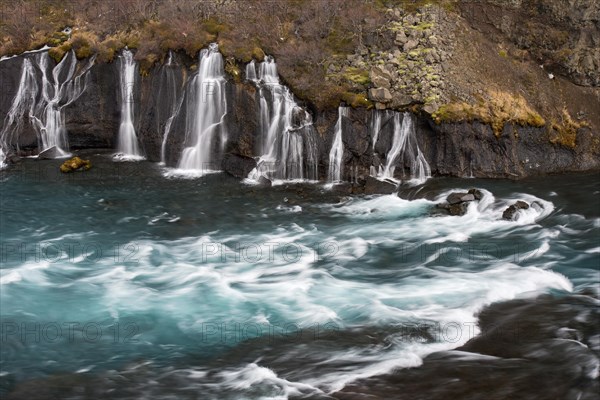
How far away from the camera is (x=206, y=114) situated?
25047mm

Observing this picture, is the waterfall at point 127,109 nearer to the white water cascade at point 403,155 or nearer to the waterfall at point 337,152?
the waterfall at point 337,152

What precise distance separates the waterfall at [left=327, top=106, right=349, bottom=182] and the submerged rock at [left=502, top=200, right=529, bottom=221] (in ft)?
21.1

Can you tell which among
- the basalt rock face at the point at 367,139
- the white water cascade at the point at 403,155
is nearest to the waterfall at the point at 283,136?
the basalt rock face at the point at 367,139

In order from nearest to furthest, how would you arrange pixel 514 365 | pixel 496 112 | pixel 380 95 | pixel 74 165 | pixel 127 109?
pixel 514 365
pixel 380 95
pixel 496 112
pixel 74 165
pixel 127 109

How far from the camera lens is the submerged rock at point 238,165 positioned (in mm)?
23969

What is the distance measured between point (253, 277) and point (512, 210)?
869 cm

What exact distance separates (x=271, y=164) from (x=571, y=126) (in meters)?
11.9

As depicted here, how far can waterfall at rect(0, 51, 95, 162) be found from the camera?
90.1ft

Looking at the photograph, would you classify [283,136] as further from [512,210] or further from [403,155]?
[512,210]

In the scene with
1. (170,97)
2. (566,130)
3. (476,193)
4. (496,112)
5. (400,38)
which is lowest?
(476,193)

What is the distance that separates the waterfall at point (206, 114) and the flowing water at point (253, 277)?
150 cm

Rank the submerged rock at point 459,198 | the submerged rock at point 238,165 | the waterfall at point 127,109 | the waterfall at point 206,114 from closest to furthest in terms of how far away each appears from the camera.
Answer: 1. the submerged rock at point 459,198
2. the submerged rock at point 238,165
3. the waterfall at point 206,114
4. the waterfall at point 127,109

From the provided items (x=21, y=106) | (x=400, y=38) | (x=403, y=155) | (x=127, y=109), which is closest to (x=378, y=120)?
(x=403, y=155)

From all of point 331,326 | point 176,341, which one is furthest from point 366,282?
point 176,341
